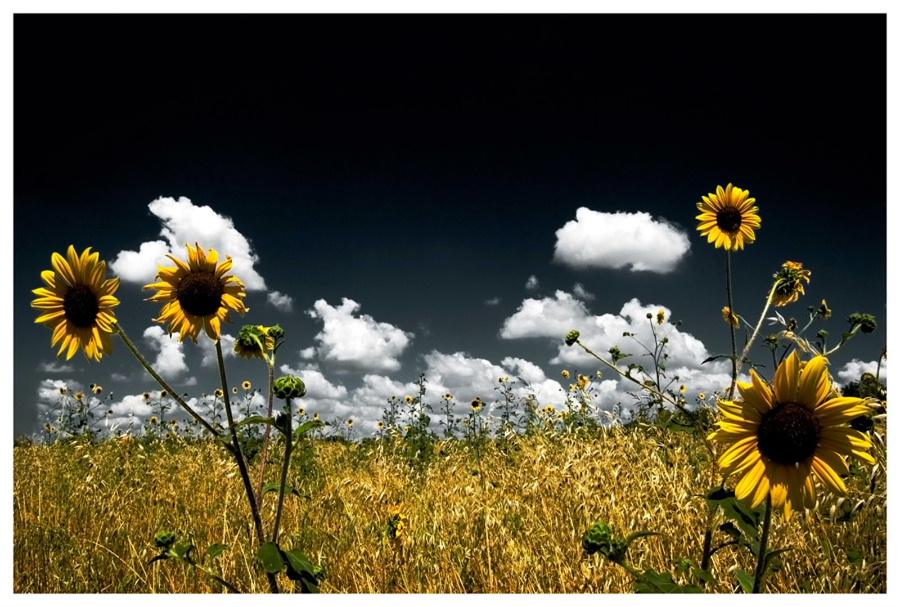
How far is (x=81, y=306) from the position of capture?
1.92 m

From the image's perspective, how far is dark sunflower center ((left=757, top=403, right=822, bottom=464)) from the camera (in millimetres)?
1454

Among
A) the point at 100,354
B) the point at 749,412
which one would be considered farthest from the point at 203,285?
the point at 749,412

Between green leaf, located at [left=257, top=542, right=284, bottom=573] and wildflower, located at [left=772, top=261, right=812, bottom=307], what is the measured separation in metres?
3.11

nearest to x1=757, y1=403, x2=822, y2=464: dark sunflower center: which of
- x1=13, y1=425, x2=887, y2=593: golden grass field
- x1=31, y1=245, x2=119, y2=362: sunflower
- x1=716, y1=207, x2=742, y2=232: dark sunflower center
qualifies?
x1=13, y1=425, x2=887, y2=593: golden grass field

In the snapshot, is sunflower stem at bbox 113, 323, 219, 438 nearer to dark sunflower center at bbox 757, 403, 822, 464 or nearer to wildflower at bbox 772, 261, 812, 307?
dark sunflower center at bbox 757, 403, 822, 464

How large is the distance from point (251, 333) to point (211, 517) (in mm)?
2093

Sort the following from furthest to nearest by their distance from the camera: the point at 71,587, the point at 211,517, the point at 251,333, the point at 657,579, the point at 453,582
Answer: the point at 211,517, the point at 71,587, the point at 453,582, the point at 251,333, the point at 657,579

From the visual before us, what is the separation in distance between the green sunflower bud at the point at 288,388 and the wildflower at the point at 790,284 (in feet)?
9.49

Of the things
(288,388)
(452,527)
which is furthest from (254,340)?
(452,527)

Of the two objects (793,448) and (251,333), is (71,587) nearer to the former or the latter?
(251,333)

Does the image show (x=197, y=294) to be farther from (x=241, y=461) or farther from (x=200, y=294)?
(x=241, y=461)

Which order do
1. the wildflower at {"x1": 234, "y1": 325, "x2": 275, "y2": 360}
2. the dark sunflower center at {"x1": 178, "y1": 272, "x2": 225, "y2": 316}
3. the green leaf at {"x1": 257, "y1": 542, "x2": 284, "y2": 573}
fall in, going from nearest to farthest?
1. the green leaf at {"x1": 257, "y1": 542, "x2": 284, "y2": 573}
2. the wildflower at {"x1": 234, "y1": 325, "x2": 275, "y2": 360}
3. the dark sunflower center at {"x1": 178, "y1": 272, "x2": 225, "y2": 316}

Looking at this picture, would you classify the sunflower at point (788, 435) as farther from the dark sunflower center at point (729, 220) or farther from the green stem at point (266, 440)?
the dark sunflower center at point (729, 220)

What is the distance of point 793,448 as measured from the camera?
4.77 ft
